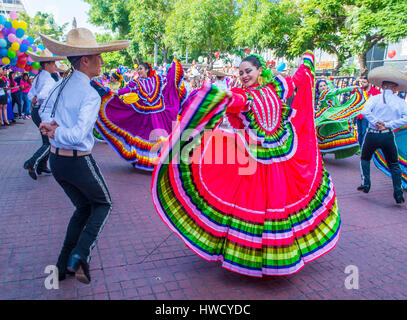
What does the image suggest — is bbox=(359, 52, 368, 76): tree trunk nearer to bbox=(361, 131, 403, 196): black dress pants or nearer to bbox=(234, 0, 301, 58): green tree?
bbox=(234, 0, 301, 58): green tree

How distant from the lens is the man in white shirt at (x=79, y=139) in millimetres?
2695

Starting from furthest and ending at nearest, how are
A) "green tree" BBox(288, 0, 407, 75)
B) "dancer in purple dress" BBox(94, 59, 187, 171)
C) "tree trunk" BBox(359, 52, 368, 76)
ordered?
"tree trunk" BBox(359, 52, 368, 76) < "green tree" BBox(288, 0, 407, 75) < "dancer in purple dress" BBox(94, 59, 187, 171)

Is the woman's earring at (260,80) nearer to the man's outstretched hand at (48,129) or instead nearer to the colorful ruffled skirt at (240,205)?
the colorful ruffled skirt at (240,205)

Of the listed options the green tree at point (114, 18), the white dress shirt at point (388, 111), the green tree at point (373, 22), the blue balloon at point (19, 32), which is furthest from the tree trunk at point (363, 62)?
the green tree at point (114, 18)

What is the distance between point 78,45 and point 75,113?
1.92 feet

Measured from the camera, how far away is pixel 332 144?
26.9ft

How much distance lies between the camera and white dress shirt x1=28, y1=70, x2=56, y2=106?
19.9 ft

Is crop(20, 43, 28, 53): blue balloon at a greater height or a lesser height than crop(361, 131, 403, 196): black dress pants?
greater

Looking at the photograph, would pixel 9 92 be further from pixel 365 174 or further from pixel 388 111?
pixel 388 111

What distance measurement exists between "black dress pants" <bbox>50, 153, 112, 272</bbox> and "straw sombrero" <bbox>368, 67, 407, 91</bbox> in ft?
14.3

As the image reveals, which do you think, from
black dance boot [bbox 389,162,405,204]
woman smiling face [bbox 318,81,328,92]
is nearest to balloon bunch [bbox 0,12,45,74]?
woman smiling face [bbox 318,81,328,92]

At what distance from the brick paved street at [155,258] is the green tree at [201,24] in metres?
20.9

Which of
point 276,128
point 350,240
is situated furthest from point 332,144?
point 276,128

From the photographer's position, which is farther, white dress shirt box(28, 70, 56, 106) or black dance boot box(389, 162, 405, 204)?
white dress shirt box(28, 70, 56, 106)
